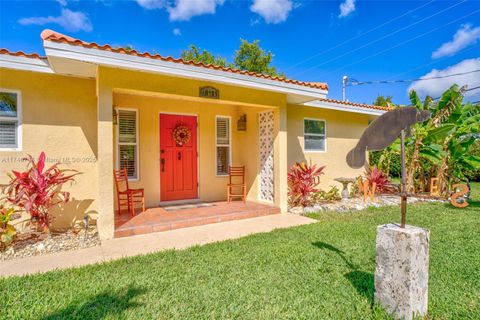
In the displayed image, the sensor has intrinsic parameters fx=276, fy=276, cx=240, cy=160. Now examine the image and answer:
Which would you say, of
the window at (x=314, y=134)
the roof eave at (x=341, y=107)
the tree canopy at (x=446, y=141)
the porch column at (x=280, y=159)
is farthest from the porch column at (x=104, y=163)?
the tree canopy at (x=446, y=141)

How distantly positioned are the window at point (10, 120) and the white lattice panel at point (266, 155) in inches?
230

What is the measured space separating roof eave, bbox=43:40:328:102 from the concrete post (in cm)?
453

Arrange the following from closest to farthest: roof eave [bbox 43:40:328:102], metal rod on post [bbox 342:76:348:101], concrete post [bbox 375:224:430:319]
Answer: concrete post [bbox 375:224:430:319]
roof eave [bbox 43:40:328:102]
metal rod on post [bbox 342:76:348:101]

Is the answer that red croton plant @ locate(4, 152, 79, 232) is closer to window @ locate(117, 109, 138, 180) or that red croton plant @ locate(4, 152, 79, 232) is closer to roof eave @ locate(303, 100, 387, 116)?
window @ locate(117, 109, 138, 180)

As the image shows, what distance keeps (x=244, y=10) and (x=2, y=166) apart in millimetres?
18060

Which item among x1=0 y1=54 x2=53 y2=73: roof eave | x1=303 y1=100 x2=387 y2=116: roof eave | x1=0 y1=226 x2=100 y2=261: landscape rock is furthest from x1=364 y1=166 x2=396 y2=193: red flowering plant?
x1=0 y1=54 x2=53 y2=73: roof eave

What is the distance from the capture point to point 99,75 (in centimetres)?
517

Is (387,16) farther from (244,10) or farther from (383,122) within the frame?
(383,122)

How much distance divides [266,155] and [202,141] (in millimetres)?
1985

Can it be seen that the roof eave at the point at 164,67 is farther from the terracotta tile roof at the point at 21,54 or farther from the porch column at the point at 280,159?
the terracotta tile roof at the point at 21,54

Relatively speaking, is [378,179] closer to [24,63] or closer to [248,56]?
[24,63]

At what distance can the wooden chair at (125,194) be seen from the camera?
6629 mm

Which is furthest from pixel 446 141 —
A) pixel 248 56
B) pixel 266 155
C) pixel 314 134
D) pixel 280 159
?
pixel 248 56

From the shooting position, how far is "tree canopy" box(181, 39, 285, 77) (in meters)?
26.8
